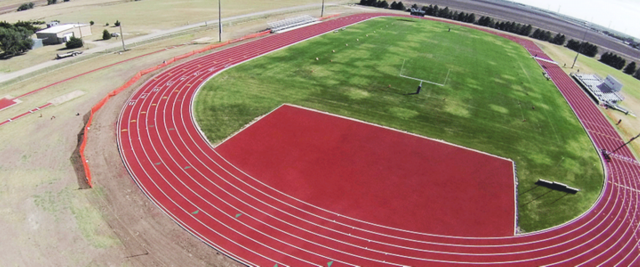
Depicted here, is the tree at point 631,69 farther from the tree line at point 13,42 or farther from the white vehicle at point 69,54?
the tree line at point 13,42

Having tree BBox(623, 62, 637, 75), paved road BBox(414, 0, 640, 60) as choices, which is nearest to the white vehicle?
tree BBox(623, 62, 637, 75)

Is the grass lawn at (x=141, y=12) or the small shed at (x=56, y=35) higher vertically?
the grass lawn at (x=141, y=12)

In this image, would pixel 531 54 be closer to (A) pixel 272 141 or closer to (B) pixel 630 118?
(B) pixel 630 118

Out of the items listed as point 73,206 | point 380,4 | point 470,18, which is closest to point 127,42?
point 73,206

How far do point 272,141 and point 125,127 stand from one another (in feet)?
41.3

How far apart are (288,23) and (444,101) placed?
39.2 m

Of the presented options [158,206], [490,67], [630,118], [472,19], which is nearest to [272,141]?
[158,206]

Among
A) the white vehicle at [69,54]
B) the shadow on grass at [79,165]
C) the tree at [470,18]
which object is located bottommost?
the shadow on grass at [79,165]

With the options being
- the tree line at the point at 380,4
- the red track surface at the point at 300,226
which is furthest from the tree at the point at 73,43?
the tree line at the point at 380,4

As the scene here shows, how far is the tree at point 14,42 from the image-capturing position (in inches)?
1613

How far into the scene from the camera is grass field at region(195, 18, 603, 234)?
25.7 m

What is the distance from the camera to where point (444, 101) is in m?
35.4

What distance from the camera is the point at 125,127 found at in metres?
26.7

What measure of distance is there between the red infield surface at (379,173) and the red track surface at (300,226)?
3.24 ft
